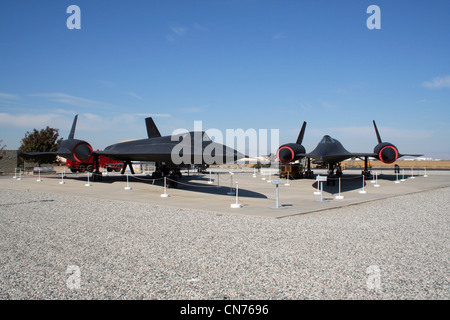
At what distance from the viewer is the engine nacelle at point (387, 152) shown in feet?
63.6

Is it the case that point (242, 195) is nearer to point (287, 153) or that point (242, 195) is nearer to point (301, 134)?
point (287, 153)

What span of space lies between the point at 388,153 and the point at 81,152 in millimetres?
Answer: 18666

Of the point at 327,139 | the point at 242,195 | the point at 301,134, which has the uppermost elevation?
the point at 301,134

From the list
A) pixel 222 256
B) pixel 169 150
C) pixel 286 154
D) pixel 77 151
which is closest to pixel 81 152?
pixel 77 151

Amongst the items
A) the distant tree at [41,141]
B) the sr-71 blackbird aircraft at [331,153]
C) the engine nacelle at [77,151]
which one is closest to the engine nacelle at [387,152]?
the sr-71 blackbird aircraft at [331,153]

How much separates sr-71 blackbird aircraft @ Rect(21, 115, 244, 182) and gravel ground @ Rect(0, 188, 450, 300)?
4439mm

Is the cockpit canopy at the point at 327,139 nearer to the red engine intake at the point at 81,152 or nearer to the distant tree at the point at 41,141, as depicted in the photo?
the red engine intake at the point at 81,152

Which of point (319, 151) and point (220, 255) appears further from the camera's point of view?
point (319, 151)

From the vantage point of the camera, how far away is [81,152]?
18.4 meters

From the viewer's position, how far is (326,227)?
21.7ft
